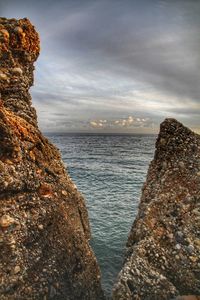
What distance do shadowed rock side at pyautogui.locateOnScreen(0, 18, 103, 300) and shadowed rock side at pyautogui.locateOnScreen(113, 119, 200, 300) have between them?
6.31ft

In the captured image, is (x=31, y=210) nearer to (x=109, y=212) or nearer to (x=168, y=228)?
(x=168, y=228)

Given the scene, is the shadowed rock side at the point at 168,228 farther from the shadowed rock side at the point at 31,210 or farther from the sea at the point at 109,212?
the sea at the point at 109,212

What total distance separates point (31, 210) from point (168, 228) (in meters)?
4.31

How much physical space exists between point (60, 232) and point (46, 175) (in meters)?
1.97

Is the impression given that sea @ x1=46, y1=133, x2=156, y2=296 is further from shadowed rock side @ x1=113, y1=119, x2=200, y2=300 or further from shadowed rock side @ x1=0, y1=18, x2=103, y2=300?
shadowed rock side @ x1=113, y1=119, x2=200, y2=300

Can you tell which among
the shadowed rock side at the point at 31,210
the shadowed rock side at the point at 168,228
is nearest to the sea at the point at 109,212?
the shadowed rock side at the point at 31,210

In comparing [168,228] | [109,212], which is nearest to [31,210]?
[168,228]

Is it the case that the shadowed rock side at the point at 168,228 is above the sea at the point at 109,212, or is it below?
above

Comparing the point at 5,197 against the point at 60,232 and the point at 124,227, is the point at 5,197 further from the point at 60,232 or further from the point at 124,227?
the point at 124,227

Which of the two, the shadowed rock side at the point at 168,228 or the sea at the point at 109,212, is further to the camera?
the sea at the point at 109,212

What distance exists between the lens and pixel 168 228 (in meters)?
9.19

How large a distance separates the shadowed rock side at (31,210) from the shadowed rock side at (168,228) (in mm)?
1922

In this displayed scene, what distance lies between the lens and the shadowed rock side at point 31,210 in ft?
27.0

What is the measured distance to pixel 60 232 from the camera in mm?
9531
